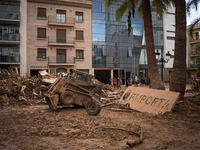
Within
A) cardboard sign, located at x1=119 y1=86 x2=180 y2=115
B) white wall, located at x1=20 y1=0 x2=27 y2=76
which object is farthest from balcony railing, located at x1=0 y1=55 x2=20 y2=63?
cardboard sign, located at x1=119 y1=86 x2=180 y2=115

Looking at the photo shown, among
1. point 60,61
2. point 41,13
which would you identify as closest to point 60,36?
point 60,61

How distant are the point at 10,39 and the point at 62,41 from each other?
741 centimetres

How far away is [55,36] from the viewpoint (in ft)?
92.8

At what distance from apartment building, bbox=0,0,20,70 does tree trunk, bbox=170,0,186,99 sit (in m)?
22.6

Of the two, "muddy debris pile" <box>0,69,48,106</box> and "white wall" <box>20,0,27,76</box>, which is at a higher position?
"white wall" <box>20,0,27,76</box>

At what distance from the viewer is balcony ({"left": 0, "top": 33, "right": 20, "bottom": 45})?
86.0ft

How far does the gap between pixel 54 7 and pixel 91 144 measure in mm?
27697

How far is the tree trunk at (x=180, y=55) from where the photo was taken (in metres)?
10.0

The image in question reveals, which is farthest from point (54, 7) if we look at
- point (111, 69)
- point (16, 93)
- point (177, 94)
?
point (177, 94)

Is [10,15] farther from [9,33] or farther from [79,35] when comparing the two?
[79,35]

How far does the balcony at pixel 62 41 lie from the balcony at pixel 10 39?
4.48 metres

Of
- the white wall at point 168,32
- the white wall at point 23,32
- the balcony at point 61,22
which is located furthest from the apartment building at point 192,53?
the white wall at point 23,32

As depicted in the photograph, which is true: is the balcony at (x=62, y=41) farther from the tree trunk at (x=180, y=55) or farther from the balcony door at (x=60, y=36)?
the tree trunk at (x=180, y=55)

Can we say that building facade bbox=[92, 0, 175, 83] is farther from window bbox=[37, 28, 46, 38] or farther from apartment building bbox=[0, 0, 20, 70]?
apartment building bbox=[0, 0, 20, 70]
